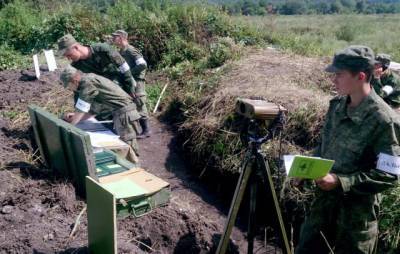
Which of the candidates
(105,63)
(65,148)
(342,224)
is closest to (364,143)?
(342,224)

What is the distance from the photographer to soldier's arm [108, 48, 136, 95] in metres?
6.54

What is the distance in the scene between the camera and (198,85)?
8.13 meters

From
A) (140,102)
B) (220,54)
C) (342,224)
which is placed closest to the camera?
(342,224)

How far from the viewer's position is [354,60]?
2.75 metres

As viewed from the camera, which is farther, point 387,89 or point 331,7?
point 331,7

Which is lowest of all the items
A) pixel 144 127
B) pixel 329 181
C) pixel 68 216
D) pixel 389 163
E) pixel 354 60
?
pixel 144 127

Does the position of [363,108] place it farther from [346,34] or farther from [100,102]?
[346,34]

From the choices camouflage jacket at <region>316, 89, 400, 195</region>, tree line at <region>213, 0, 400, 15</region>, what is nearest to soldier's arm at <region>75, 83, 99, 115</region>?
camouflage jacket at <region>316, 89, 400, 195</region>

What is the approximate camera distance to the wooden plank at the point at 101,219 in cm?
300

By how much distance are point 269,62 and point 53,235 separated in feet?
19.6

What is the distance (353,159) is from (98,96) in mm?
3523

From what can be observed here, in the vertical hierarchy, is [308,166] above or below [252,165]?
above

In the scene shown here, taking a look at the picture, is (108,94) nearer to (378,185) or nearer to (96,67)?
(96,67)

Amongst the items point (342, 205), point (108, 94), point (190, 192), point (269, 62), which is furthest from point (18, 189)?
point (269, 62)
